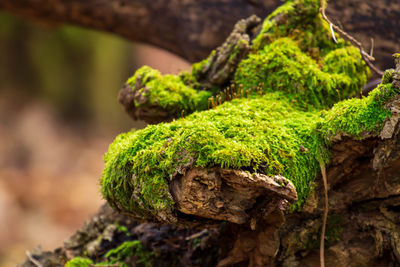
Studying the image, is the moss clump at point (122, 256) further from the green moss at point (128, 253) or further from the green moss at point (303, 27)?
the green moss at point (303, 27)

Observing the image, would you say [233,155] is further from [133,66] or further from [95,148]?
[133,66]

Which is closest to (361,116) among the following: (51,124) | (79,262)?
(79,262)

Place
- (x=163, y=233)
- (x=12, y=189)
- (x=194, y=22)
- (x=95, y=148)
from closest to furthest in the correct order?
1. (x=163, y=233)
2. (x=194, y=22)
3. (x=12, y=189)
4. (x=95, y=148)

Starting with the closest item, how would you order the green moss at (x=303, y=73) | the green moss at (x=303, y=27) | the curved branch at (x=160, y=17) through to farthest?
the green moss at (x=303, y=73), the green moss at (x=303, y=27), the curved branch at (x=160, y=17)

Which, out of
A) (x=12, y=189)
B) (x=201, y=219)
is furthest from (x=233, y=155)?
(x=12, y=189)

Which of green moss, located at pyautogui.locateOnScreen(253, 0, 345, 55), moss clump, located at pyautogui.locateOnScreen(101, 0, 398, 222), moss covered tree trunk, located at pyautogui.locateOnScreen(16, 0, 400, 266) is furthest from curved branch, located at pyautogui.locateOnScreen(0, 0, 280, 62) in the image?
moss clump, located at pyautogui.locateOnScreen(101, 0, 398, 222)

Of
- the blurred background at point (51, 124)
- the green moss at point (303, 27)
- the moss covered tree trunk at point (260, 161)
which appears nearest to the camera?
the moss covered tree trunk at point (260, 161)

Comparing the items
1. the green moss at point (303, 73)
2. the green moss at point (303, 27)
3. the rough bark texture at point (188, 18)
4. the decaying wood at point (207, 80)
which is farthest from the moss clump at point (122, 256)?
the rough bark texture at point (188, 18)
